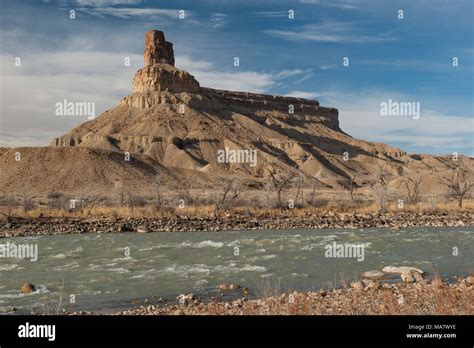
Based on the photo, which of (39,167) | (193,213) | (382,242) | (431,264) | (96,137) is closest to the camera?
(431,264)

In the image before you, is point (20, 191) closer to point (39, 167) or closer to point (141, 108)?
point (39, 167)

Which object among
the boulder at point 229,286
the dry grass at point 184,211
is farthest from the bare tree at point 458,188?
the boulder at point 229,286

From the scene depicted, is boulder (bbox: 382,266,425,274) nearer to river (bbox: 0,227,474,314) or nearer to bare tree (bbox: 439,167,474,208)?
river (bbox: 0,227,474,314)

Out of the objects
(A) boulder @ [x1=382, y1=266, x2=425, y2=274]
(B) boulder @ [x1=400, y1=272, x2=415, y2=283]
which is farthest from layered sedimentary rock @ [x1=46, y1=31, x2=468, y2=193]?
(B) boulder @ [x1=400, y1=272, x2=415, y2=283]

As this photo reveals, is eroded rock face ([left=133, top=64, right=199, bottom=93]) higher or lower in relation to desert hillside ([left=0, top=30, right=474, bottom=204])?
higher

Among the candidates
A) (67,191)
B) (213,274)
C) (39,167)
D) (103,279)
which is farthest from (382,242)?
(39,167)

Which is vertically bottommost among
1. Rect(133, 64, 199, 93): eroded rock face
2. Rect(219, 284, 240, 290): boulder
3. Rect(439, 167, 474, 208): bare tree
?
Rect(219, 284, 240, 290): boulder
